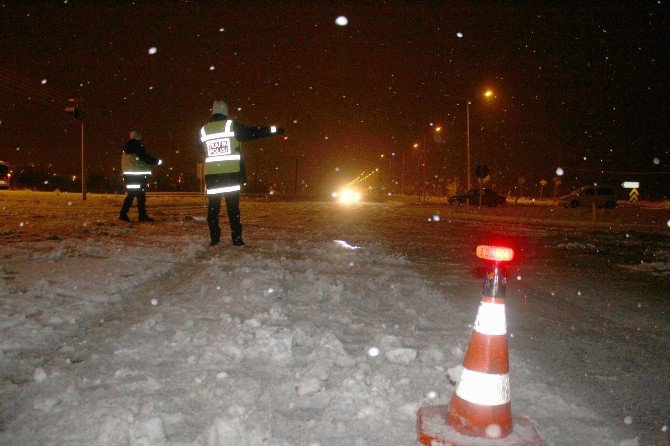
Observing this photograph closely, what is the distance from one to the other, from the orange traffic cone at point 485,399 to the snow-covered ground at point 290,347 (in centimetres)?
17

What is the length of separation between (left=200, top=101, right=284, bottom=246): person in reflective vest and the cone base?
5258 mm

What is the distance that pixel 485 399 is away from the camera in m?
2.46

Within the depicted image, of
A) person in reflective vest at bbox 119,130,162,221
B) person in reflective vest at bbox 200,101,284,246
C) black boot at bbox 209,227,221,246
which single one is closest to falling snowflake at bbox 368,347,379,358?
person in reflective vest at bbox 200,101,284,246

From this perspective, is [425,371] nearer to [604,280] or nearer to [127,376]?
[127,376]

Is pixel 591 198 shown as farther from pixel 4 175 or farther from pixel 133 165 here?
pixel 4 175

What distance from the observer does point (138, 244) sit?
26.2 feet

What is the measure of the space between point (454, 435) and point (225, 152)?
5.72 metres

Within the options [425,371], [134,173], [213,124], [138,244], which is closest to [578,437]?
[425,371]

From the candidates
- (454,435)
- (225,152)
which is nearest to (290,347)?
(454,435)

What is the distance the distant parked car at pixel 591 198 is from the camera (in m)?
38.5

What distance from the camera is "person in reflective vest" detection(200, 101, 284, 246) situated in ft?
23.9

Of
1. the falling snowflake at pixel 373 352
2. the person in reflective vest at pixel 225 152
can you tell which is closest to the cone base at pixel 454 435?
the falling snowflake at pixel 373 352

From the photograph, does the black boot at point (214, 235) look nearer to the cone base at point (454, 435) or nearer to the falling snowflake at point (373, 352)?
the falling snowflake at point (373, 352)

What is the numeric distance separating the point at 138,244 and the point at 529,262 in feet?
20.4
